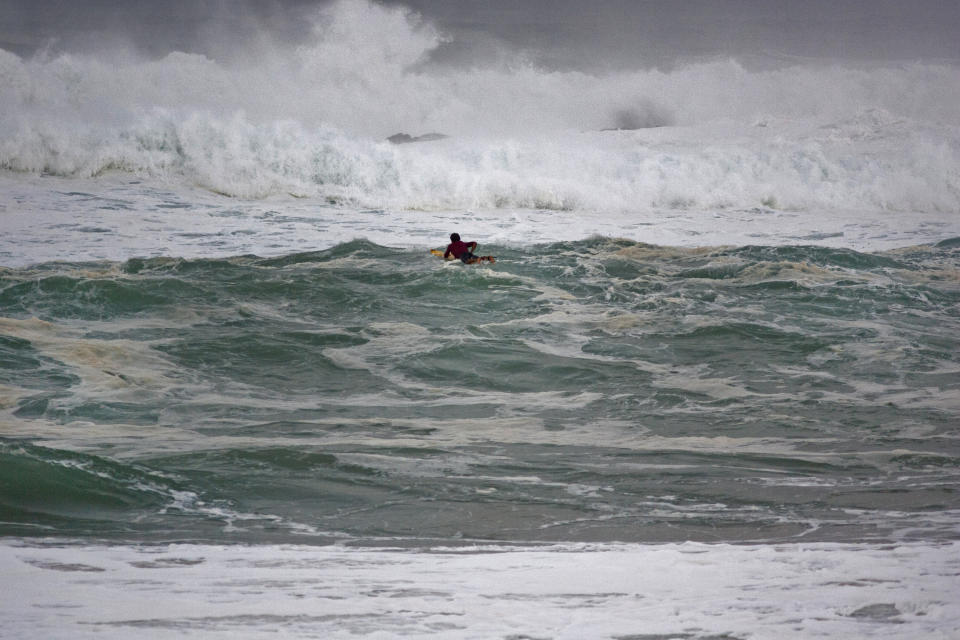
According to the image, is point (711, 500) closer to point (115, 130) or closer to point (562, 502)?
point (562, 502)

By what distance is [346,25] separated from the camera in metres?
17.1

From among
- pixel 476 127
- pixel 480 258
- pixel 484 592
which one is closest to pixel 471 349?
pixel 480 258

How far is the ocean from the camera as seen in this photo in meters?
2.20

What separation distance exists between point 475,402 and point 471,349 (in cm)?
140

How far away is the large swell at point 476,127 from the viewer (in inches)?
590

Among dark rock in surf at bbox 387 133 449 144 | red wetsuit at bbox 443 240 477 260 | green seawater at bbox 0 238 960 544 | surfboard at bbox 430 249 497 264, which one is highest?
dark rock in surf at bbox 387 133 449 144

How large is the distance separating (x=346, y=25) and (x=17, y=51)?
210 inches

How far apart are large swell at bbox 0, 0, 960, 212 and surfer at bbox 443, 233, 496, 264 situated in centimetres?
493

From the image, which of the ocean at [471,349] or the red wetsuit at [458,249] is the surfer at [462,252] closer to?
the red wetsuit at [458,249]

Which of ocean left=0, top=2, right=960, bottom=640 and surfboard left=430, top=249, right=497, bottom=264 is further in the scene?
surfboard left=430, top=249, right=497, bottom=264

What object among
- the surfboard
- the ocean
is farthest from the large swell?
the surfboard

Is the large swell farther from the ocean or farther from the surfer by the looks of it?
the surfer

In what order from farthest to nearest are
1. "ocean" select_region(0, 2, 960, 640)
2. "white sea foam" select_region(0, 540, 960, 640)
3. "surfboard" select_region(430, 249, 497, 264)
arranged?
"surfboard" select_region(430, 249, 497, 264) < "ocean" select_region(0, 2, 960, 640) < "white sea foam" select_region(0, 540, 960, 640)

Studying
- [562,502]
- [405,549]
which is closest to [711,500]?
[562,502]
